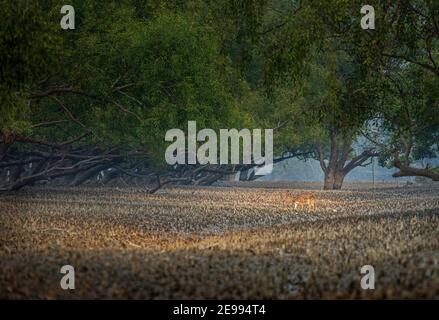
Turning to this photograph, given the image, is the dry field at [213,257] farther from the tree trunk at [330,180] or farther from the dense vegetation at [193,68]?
the tree trunk at [330,180]

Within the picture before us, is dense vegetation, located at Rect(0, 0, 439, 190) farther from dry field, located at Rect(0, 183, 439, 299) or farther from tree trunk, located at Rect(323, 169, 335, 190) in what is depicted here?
tree trunk, located at Rect(323, 169, 335, 190)

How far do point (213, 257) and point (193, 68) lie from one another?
17770 mm

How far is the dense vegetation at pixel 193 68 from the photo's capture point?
20938mm

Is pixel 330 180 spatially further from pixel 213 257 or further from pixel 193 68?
pixel 213 257

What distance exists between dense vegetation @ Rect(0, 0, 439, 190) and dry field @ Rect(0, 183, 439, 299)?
145 inches

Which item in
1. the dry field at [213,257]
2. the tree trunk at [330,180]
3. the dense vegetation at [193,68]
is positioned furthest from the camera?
the tree trunk at [330,180]

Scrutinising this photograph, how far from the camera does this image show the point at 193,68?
3203 cm

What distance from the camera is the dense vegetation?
20938 millimetres

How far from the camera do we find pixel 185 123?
3456cm

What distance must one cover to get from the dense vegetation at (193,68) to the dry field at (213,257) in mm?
3675

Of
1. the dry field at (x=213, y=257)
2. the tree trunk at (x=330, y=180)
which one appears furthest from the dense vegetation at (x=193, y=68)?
the tree trunk at (x=330, y=180)

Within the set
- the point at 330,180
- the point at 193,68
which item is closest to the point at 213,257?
the point at 193,68
